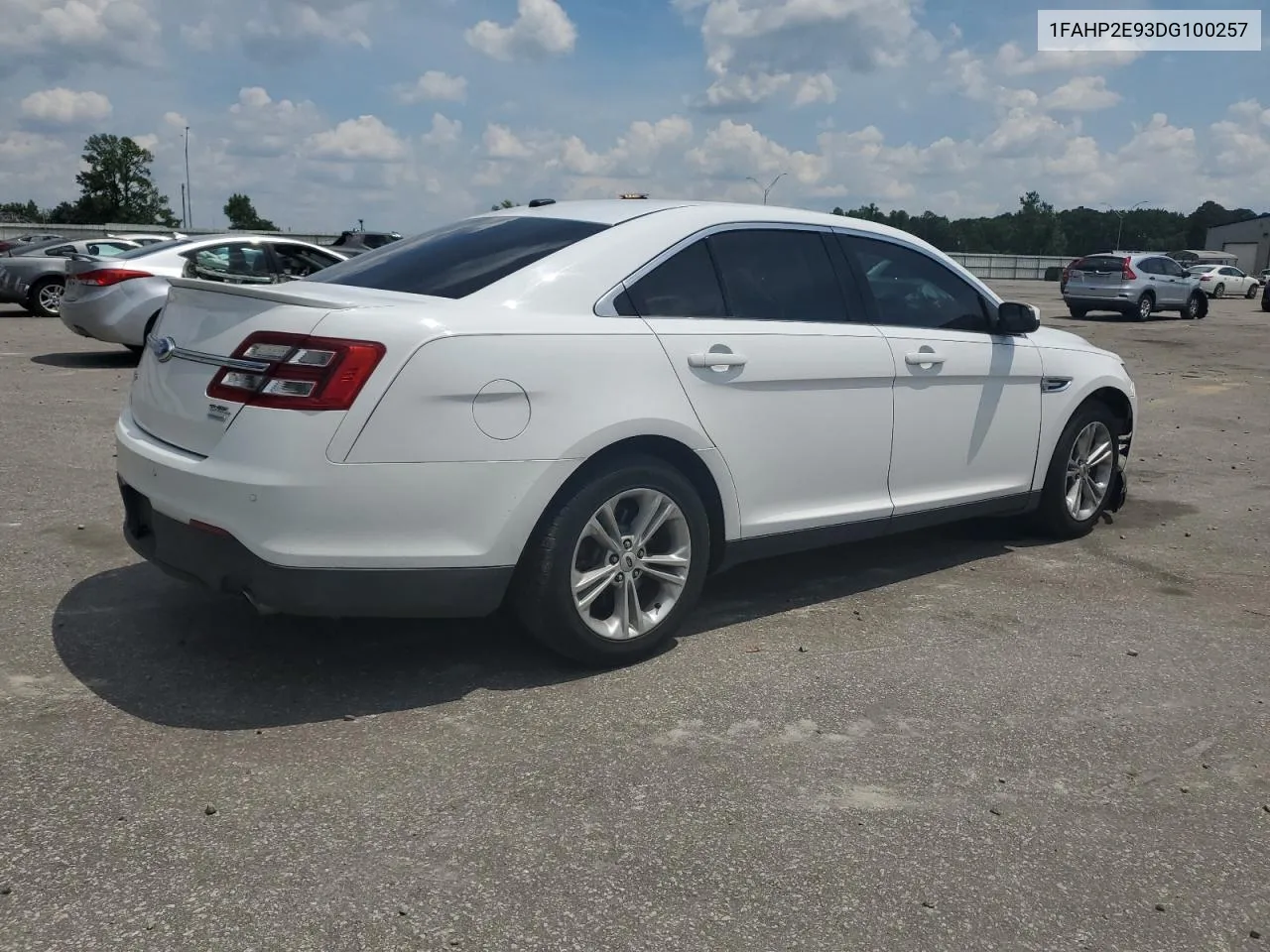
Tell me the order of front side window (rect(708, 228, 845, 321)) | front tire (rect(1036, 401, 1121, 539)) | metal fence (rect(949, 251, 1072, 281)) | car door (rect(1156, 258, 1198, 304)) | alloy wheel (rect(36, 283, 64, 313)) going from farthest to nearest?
metal fence (rect(949, 251, 1072, 281)), car door (rect(1156, 258, 1198, 304)), alloy wheel (rect(36, 283, 64, 313)), front tire (rect(1036, 401, 1121, 539)), front side window (rect(708, 228, 845, 321))

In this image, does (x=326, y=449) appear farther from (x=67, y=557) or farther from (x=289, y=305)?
(x=67, y=557)

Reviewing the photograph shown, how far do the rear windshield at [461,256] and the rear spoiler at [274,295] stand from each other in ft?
1.14

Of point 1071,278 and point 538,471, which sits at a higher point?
point 1071,278

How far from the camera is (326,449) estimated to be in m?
3.41

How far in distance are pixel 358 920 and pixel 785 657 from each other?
210 cm

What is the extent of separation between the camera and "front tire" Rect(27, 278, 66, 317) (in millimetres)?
20234

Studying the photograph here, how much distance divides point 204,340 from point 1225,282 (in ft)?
155

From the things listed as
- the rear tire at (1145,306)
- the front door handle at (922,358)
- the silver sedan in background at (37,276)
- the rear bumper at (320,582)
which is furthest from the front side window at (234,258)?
the rear tire at (1145,306)

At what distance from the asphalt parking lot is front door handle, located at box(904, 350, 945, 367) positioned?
3.35 ft

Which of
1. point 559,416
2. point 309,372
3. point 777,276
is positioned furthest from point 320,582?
point 777,276

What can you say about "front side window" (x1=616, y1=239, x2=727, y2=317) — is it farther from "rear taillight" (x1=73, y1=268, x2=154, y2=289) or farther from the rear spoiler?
"rear taillight" (x1=73, y1=268, x2=154, y2=289)

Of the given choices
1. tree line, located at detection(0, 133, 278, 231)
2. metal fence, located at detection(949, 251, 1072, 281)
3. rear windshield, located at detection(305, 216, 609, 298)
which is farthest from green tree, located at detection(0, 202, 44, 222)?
rear windshield, located at detection(305, 216, 609, 298)

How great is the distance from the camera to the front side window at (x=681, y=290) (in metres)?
4.10

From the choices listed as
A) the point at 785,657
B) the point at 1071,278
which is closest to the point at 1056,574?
the point at 785,657
